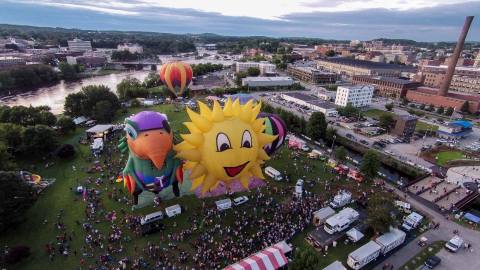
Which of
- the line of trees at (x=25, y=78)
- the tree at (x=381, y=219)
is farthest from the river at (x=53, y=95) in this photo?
the tree at (x=381, y=219)

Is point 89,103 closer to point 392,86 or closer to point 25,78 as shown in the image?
point 25,78

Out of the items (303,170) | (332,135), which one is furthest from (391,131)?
(303,170)

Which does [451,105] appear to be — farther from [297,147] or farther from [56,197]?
[56,197]

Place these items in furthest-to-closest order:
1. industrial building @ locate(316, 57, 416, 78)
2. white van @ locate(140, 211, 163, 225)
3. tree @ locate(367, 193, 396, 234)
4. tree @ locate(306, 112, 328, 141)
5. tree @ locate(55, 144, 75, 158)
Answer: industrial building @ locate(316, 57, 416, 78)
tree @ locate(306, 112, 328, 141)
tree @ locate(55, 144, 75, 158)
white van @ locate(140, 211, 163, 225)
tree @ locate(367, 193, 396, 234)

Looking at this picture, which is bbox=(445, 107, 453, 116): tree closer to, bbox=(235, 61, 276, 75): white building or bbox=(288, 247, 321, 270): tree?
bbox=(235, 61, 276, 75): white building

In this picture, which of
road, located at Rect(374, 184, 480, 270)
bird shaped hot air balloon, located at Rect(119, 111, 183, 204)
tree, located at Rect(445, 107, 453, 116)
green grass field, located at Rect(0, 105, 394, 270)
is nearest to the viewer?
bird shaped hot air balloon, located at Rect(119, 111, 183, 204)

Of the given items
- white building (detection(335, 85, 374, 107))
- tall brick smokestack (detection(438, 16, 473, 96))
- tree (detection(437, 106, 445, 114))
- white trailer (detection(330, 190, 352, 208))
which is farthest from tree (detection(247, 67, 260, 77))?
white trailer (detection(330, 190, 352, 208))

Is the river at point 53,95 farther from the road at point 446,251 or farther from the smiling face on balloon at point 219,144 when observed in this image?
the road at point 446,251
